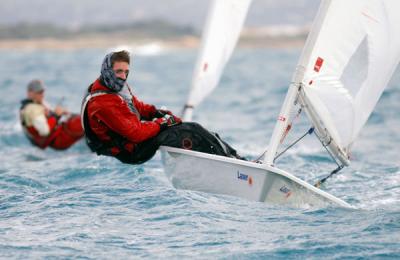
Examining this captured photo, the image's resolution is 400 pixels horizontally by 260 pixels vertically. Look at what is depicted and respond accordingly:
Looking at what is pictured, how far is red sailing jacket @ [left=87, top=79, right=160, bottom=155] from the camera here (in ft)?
17.7

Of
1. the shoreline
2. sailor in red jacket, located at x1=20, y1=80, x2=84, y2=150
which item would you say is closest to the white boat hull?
sailor in red jacket, located at x1=20, y1=80, x2=84, y2=150

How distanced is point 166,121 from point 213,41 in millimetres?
2627

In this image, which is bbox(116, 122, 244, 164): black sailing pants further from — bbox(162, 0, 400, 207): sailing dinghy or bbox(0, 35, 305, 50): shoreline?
bbox(0, 35, 305, 50): shoreline

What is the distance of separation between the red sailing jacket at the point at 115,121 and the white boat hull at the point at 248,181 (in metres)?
0.26

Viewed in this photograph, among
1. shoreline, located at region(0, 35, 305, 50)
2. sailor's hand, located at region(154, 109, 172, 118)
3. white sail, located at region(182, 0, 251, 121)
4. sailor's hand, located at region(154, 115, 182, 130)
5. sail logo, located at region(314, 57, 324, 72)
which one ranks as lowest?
sailor's hand, located at region(154, 115, 182, 130)

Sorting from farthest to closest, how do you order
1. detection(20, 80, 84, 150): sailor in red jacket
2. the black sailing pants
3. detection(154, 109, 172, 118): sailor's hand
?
1. detection(20, 80, 84, 150): sailor in red jacket
2. detection(154, 109, 172, 118): sailor's hand
3. the black sailing pants

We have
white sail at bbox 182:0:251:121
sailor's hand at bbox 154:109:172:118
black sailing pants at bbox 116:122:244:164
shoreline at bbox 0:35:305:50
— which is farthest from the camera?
shoreline at bbox 0:35:305:50

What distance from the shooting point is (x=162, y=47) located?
100 m

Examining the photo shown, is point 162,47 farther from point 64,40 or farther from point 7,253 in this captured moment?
point 7,253

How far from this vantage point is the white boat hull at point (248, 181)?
5105 millimetres

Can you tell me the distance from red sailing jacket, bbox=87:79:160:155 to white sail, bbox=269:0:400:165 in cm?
106

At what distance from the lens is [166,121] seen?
5672mm

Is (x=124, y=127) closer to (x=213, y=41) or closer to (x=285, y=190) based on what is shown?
(x=285, y=190)

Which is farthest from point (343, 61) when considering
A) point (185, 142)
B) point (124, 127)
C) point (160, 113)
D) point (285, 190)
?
point (124, 127)
